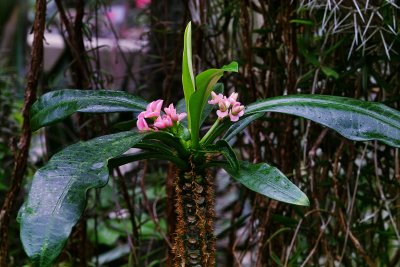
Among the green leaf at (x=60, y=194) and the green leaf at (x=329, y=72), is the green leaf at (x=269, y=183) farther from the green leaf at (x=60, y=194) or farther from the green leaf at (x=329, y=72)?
the green leaf at (x=329, y=72)

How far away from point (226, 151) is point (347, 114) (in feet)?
0.65

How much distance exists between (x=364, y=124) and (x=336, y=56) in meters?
0.56

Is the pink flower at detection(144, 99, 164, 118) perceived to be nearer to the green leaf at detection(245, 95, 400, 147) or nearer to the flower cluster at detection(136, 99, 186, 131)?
the flower cluster at detection(136, 99, 186, 131)

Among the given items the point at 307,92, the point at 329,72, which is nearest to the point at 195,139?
the point at 329,72

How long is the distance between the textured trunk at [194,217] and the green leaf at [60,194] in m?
0.11

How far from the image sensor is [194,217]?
85 cm

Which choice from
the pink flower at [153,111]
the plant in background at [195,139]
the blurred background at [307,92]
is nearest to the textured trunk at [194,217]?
the plant in background at [195,139]

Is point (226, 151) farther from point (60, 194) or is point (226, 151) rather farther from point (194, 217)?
point (60, 194)

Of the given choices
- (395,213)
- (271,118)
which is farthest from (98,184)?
(395,213)

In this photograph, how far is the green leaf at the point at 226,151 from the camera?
30.9 inches

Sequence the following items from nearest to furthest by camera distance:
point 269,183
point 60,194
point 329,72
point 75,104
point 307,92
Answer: point 60,194 < point 269,183 < point 75,104 < point 329,72 < point 307,92

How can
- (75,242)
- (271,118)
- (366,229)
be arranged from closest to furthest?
(271,118) → (366,229) → (75,242)

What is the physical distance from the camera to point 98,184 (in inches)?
27.5

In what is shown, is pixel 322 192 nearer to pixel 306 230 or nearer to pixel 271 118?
pixel 306 230
